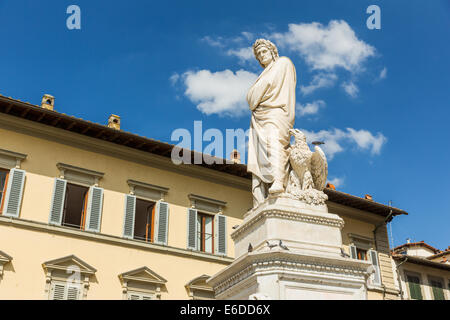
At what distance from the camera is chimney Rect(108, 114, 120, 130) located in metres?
21.5

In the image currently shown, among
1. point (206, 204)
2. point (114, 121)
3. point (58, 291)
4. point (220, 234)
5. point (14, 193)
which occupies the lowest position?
point (58, 291)

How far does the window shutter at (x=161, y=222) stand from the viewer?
19953 millimetres

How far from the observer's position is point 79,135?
19.8 meters

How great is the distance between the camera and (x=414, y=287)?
26984mm

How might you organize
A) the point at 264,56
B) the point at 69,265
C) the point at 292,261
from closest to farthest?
the point at 292,261 → the point at 264,56 → the point at 69,265

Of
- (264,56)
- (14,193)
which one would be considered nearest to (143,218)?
(14,193)

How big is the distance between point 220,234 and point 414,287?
11.5 metres

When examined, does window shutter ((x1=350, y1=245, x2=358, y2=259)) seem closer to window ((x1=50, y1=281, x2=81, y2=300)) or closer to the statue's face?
window ((x1=50, y1=281, x2=81, y2=300))

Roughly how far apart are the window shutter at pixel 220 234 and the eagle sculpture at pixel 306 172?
13508 mm

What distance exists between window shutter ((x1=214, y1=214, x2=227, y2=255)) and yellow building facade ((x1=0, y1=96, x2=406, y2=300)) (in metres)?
0.04

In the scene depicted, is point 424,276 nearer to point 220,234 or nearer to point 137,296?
point 220,234

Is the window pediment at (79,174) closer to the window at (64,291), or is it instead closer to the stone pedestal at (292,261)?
the window at (64,291)

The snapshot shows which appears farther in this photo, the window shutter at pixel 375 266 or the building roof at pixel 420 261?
the building roof at pixel 420 261

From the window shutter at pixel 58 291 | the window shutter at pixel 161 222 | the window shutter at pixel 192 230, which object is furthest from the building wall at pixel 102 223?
the window shutter at pixel 58 291
